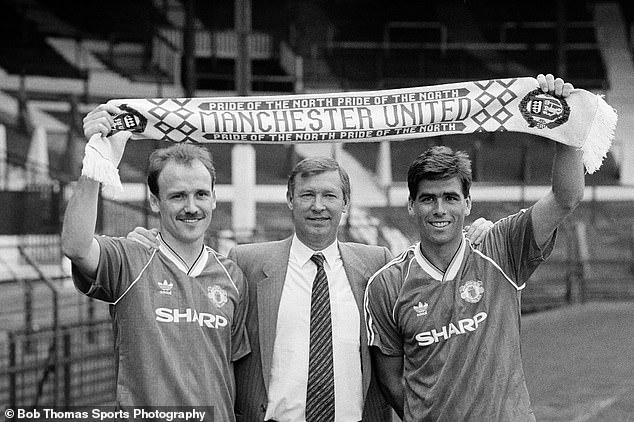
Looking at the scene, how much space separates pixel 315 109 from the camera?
4383 mm

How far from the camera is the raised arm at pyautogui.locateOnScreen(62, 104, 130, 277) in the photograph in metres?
3.72

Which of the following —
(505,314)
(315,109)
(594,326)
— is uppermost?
(315,109)

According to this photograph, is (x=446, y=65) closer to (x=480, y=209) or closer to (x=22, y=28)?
(x=480, y=209)

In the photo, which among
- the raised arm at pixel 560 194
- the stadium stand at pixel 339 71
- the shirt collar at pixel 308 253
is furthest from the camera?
the stadium stand at pixel 339 71

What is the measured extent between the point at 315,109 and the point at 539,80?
3.09 feet

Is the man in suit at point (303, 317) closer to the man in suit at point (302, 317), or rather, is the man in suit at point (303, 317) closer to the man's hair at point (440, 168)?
the man in suit at point (302, 317)

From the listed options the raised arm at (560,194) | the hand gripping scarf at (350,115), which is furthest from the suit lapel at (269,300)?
the raised arm at (560,194)

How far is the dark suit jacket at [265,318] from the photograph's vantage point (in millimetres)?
4086

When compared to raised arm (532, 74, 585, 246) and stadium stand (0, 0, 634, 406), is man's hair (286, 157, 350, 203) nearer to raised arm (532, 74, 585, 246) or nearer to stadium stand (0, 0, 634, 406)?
raised arm (532, 74, 585, 246)

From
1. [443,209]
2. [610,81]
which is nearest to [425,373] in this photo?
[443,209]

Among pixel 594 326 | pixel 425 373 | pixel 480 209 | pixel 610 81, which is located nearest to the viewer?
pixel 425 373

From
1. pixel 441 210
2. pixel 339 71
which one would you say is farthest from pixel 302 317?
pixel 339 71

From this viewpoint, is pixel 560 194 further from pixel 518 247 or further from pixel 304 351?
pixel 304 351

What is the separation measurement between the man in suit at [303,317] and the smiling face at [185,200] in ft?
0.61
